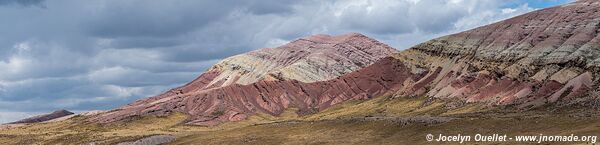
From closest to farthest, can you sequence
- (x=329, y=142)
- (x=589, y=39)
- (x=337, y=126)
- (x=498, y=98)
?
(x=329, y=142), (x=337, y=126), (x=498, y=98), (x=589, y=39)

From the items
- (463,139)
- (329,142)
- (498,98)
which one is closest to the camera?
(463,139)

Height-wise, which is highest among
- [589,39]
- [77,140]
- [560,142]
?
[589,39]

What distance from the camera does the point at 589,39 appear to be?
643 ft

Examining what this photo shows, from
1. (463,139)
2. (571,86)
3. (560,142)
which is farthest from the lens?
(571,86)

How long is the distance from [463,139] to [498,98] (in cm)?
10047

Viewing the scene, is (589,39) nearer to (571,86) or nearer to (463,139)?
(571,86)

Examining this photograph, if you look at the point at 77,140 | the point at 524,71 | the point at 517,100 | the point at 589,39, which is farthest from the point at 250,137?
the point at 589,39

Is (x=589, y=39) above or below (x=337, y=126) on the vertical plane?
above

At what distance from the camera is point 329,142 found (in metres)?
107

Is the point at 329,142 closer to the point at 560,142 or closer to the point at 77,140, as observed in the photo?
the point at 560,142

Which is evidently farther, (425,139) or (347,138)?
(347,138)

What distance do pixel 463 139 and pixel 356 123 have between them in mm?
42827

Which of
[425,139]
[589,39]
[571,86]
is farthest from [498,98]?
[425,139]

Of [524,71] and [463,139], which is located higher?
[524,71]
